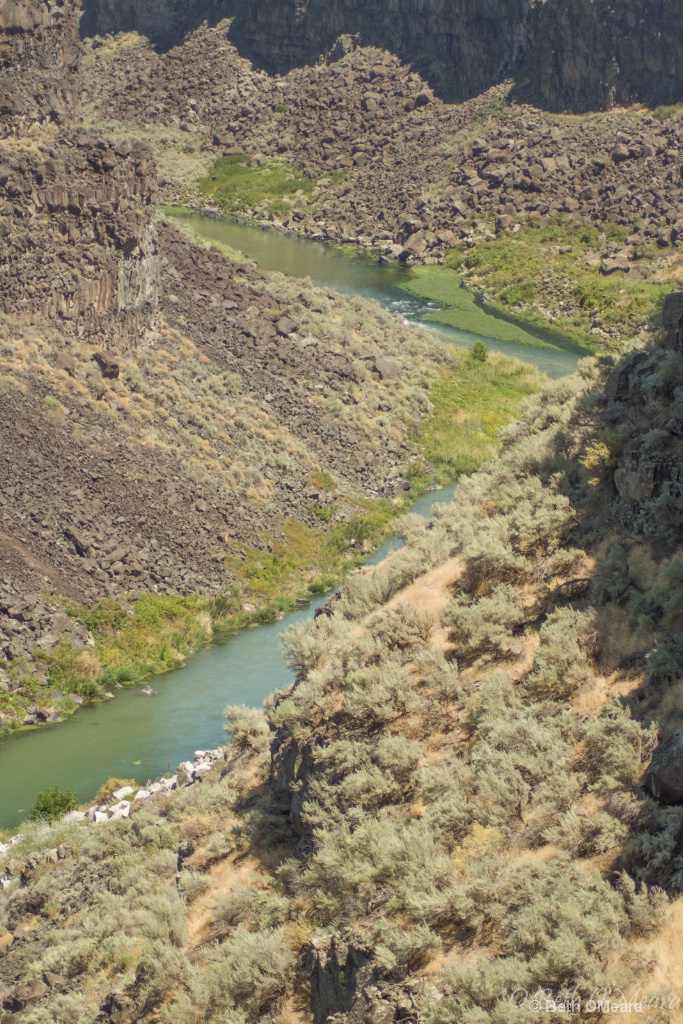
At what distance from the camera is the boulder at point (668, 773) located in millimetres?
14805

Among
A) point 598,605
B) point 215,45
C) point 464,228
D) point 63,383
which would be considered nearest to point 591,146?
point 464,228

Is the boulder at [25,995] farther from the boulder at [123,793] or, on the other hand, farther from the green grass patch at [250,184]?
the green grass patch at [250,184]

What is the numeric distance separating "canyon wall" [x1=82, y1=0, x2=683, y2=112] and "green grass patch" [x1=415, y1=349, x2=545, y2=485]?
185 feet

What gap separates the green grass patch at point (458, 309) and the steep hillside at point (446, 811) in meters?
51.6

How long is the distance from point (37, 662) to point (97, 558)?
517 centimetres

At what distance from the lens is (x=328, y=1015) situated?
1562 cm

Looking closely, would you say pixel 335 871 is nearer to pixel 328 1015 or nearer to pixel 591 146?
pixel 328 1015

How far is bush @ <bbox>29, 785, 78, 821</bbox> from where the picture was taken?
27203 mm

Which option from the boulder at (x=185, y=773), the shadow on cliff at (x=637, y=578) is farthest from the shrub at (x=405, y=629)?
the boulder at (x=185, y=773)

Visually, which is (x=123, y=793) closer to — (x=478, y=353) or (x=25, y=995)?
(x=25, y=995)

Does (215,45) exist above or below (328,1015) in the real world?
above

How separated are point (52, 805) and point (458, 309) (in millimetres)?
60276

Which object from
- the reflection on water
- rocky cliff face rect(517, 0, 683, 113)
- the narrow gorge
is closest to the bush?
the narrow gorge

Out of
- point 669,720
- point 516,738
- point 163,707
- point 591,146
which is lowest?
point 163,707
